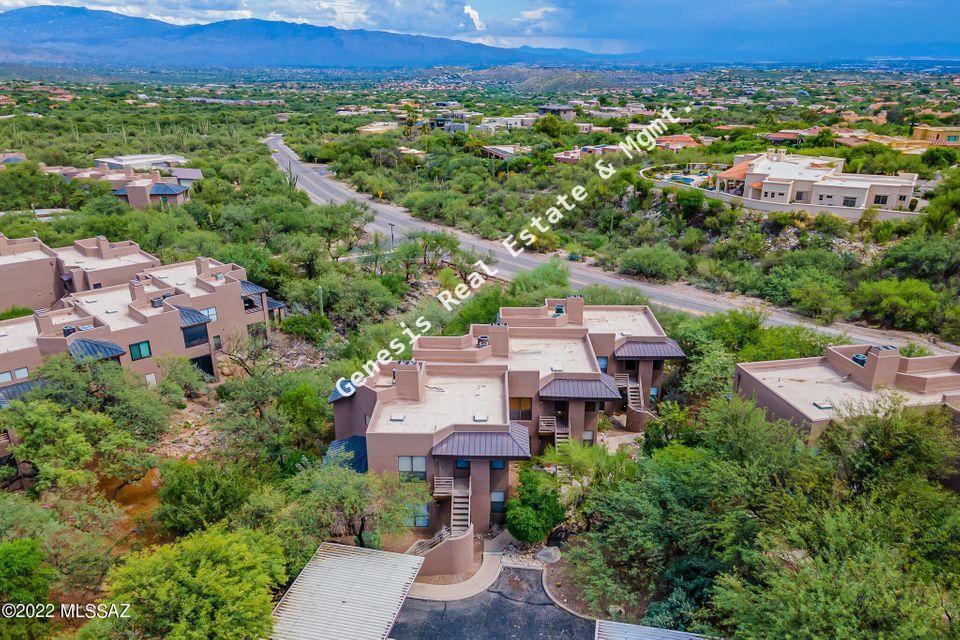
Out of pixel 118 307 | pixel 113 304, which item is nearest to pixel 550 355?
pixel 118 307

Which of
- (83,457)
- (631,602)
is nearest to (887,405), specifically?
(631,602)

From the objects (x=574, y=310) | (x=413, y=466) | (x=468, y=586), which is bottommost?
(x=468, y=586)

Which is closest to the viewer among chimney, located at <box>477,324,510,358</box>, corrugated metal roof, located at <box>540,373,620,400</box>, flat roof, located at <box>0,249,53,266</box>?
corrugated metal roof, located at <box>540,373,620,400</box>

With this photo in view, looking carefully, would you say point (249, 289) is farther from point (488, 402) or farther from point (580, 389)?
point (580, 389)

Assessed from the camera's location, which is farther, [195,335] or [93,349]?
[195,335]

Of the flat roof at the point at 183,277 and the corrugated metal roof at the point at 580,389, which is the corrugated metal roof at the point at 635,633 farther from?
the flat roof at the point at 183,277

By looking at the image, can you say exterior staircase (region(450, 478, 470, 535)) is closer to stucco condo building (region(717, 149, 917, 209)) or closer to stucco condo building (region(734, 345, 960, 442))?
stucco condo building (region(734, 345, 960, 442))

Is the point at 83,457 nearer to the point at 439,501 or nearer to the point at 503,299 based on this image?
the point at 439,501

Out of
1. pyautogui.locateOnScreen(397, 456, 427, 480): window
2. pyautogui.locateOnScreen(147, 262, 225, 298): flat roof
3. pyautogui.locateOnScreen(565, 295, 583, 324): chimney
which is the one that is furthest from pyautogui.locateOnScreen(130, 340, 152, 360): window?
pyautogui.locateOnScreen(565, 295, 583, 324): chimney

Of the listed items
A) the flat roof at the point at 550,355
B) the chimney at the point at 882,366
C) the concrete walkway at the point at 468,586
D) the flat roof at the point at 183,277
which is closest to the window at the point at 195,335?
the flat roof at the point at 183,277
